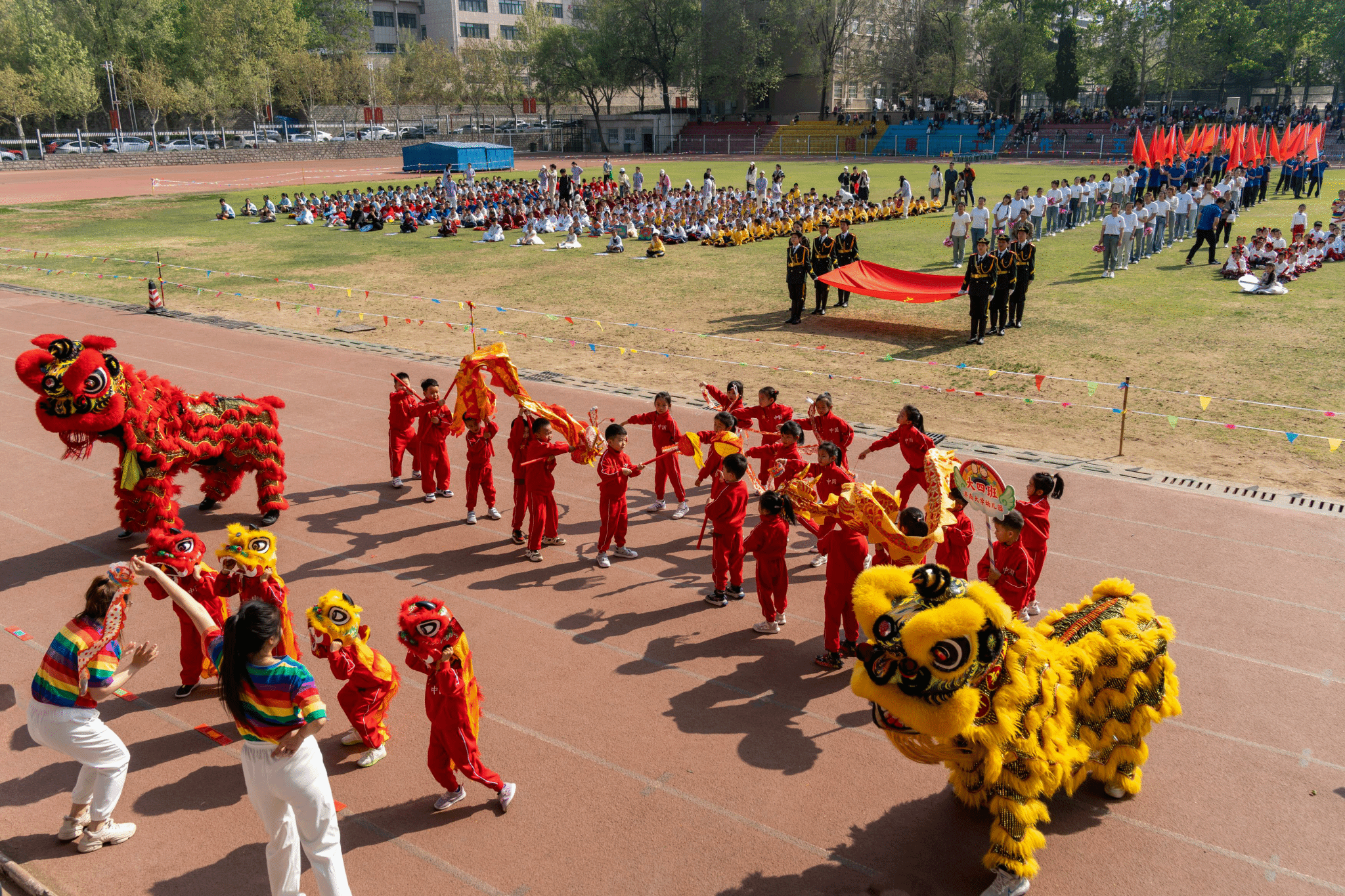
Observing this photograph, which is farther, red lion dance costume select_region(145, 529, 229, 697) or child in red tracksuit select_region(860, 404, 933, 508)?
child in red tracksuit select_region(860, 404, 933, 508)

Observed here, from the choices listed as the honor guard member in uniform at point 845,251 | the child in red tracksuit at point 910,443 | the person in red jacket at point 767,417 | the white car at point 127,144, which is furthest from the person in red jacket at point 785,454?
the white car at point 127,144

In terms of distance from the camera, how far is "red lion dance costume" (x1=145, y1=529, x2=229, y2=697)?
674 centimetres

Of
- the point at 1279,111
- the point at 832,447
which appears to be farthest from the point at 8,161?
the point at 1279,111

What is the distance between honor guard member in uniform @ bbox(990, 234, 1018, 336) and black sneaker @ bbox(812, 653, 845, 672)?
1152cm

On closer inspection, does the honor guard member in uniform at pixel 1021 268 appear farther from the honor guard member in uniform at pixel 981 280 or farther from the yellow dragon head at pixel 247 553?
the yellow dragon head at pixel 247 553

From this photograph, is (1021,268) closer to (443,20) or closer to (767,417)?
A: (767,417)

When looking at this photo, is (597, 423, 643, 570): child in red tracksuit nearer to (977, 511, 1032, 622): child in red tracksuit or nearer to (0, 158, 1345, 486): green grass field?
(977, 511, 1032, 622): child in red tracksuit

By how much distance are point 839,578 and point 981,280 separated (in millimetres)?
11139

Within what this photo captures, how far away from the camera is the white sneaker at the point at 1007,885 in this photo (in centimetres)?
495

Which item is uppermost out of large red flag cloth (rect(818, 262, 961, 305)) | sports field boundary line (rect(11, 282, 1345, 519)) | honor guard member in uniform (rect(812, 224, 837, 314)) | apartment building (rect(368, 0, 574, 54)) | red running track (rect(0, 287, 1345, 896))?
apartment building (rect(368, 0, 574, 54))

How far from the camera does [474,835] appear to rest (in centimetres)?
565

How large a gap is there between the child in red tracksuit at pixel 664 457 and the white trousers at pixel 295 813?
5.75 meters

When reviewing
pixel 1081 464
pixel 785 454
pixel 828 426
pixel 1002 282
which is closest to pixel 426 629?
pixel 785 454

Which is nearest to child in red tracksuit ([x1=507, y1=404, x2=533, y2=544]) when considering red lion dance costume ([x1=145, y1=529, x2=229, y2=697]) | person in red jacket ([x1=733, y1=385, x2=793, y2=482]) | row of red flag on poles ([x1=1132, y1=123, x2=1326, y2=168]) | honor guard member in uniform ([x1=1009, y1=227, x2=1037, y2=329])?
person in red jacket ([x1=733, y1=385, x2=793, y2=482])
